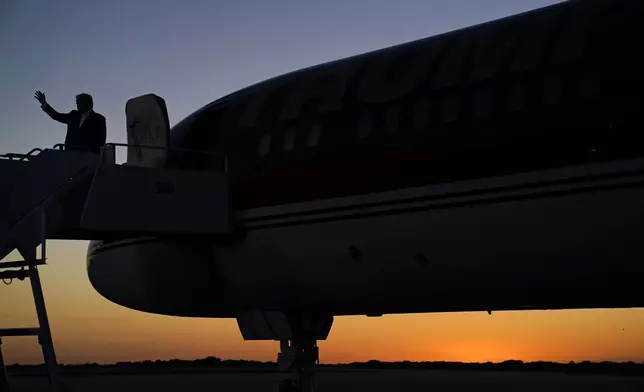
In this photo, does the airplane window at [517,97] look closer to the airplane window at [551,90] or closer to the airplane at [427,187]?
the airplane at [427,187]

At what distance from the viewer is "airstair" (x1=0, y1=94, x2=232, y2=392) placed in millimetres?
16375

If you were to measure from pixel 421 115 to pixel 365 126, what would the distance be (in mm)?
1266

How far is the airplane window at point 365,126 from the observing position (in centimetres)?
1615

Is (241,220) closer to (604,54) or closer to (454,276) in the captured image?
(454,276)

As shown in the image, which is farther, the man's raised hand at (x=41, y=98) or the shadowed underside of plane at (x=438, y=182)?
the man's raised hand at (x=41, y=98)

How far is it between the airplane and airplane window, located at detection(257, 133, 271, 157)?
5 centimetres

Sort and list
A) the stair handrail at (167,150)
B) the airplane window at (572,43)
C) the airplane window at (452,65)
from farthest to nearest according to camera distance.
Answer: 1. the stair handrail at (167,150)
2. the airplane window at (452,65)
3. the airplane window at (572,43)

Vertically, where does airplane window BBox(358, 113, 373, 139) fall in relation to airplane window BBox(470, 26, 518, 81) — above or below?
below

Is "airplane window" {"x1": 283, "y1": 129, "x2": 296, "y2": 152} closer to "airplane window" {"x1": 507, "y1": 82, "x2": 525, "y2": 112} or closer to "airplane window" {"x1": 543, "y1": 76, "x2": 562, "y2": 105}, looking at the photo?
"airplane window" {"x1": 507, "y1": 82, "x2": 525, "y2": 112}

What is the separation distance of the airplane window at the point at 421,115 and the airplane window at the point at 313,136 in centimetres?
233

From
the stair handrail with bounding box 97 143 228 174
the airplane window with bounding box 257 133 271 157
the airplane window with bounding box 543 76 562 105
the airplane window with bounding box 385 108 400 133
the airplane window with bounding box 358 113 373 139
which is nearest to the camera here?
the airplane window with bounding box 543 76 562 105

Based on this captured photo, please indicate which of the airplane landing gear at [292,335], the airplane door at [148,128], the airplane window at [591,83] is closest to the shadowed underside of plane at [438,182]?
the airplane window at [591,83]

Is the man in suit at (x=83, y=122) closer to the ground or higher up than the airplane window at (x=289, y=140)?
higher up

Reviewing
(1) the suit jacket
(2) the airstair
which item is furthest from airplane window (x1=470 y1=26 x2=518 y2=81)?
(1) the suit jacket
